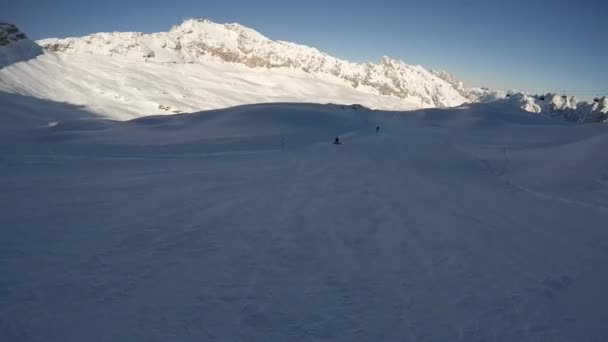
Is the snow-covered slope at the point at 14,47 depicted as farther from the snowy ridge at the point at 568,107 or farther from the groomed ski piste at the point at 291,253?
the snowy ridge at the point at 568,107

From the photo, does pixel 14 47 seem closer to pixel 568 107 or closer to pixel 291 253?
pixel 291 253

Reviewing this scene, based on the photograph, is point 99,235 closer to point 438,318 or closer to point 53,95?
point 438,318

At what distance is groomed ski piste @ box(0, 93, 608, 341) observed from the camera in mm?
4410

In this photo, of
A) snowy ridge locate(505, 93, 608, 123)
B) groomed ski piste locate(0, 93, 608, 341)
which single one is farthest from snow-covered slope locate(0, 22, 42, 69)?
snowy ridge locate(505, 93, 608, 123)

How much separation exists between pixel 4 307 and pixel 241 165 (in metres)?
10.4

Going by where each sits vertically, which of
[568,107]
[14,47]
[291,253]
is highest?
[14,47]

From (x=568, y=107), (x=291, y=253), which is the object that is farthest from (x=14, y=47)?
(x=568, y=107)

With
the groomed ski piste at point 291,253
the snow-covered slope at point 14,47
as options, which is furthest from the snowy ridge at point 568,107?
the snow-covered slope at point 14,47

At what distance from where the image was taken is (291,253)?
6242mm

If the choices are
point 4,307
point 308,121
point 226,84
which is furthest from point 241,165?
point 226,84

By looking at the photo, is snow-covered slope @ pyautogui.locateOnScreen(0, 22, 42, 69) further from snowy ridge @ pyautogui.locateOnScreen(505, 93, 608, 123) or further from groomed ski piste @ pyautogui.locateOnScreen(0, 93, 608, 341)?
snowy ridge @ pyautogui.locateOnScreen(505, 93, 608, 123)

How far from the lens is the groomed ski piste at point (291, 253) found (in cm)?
441

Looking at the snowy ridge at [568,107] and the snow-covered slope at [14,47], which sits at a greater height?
the snow-covered slope at [14,47]

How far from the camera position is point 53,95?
78375mm
